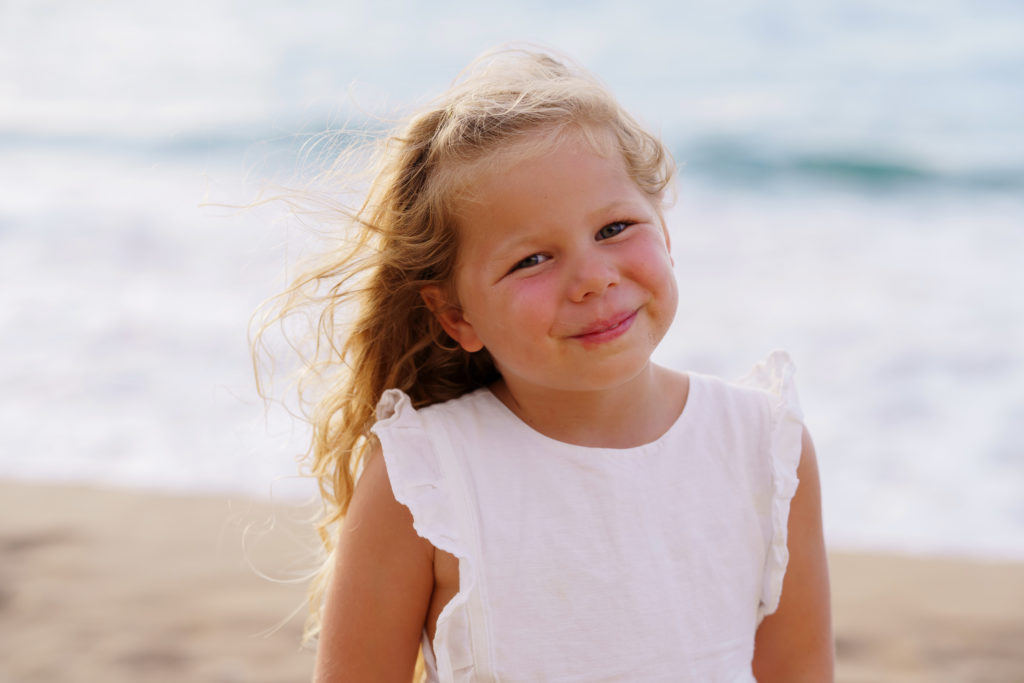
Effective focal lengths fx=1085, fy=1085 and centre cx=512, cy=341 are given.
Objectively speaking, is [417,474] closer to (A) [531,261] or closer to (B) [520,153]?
(A) [531,261]

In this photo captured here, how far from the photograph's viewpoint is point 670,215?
28.2 feet

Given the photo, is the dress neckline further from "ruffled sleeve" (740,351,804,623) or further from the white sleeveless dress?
"ruffled sleeve" (740,351,804,623)

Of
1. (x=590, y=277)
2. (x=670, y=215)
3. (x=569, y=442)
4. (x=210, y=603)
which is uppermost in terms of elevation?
(x=590, y=277)

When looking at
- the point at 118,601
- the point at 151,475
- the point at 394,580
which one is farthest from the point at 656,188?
the point at 151,475

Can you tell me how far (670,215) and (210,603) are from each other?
5.89 meters

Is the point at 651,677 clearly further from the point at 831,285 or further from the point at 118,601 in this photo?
the point at 831,285

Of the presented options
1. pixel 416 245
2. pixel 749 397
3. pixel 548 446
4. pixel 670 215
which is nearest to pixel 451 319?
pixel 416 245

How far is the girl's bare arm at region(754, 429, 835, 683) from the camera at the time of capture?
5.81ft

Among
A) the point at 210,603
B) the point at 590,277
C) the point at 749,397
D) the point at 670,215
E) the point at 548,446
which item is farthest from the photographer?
the point at 670,215

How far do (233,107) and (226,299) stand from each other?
6431 millimetres

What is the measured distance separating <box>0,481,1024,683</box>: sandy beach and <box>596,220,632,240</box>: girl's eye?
1.55 meters

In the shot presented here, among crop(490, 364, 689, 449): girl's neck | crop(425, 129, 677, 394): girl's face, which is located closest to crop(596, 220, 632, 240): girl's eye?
crop(425, 129, 677, 394): girl's face

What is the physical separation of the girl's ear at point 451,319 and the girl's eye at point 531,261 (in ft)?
0.53

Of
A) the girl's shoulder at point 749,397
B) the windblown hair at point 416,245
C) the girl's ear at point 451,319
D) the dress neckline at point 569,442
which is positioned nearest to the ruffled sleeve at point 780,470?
the girl's shoulder at point 749,397
